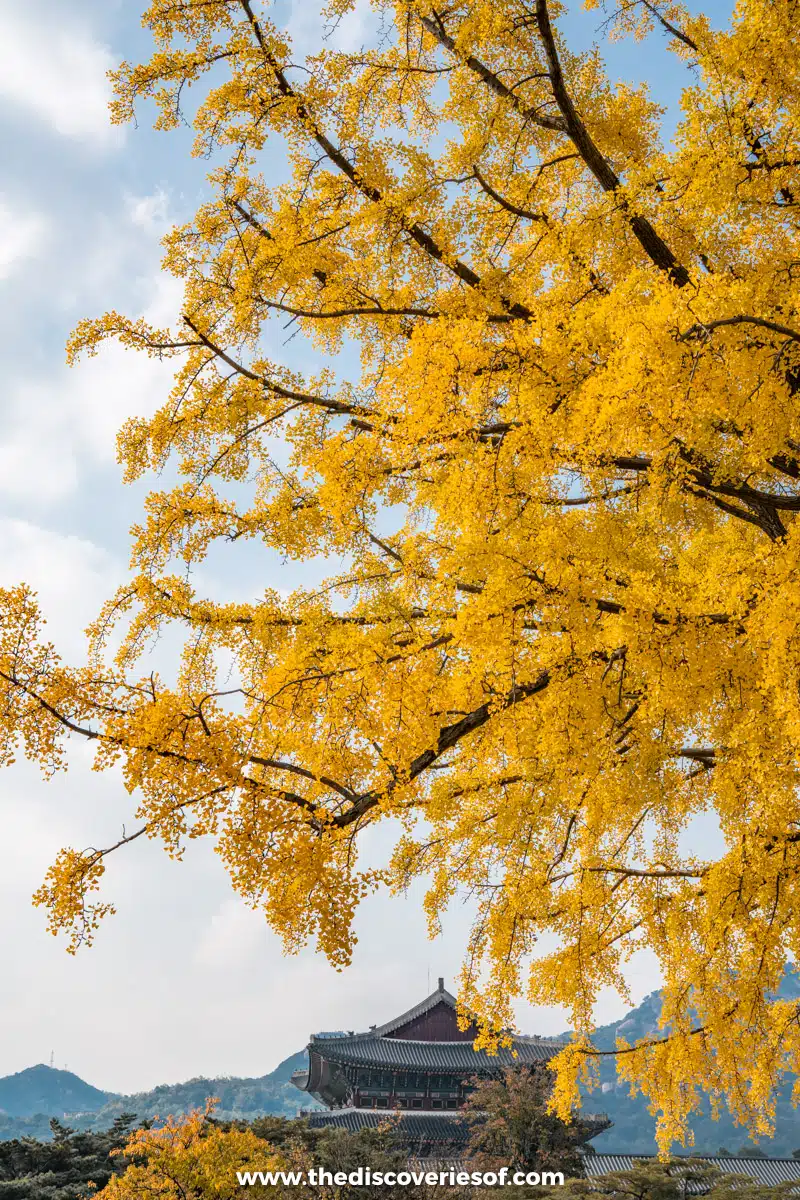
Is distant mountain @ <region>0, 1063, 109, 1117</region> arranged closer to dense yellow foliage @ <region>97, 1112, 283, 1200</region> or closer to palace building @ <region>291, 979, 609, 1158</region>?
palace building @ <region>291, 979, 609, 1158</region>

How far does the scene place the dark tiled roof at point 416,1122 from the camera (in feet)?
67.5

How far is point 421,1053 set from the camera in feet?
73.6

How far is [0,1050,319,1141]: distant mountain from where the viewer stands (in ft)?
251

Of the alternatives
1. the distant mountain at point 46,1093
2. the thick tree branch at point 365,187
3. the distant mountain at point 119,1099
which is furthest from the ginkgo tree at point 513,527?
the distant mountain at point 46,1093

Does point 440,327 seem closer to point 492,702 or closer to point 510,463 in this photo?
point 510,463

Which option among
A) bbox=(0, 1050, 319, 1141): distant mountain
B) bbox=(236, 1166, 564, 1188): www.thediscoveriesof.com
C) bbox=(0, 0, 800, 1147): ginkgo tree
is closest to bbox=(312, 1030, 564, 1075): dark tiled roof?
bbox=(236, 1166, 564, 1188): www.thediscoveriesof.com

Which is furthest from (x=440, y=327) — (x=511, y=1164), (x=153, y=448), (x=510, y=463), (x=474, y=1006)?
(x=511, y=1164)

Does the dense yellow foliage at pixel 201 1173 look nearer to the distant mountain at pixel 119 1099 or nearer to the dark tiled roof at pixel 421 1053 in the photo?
the dark tiled roof at pixel 421 1053

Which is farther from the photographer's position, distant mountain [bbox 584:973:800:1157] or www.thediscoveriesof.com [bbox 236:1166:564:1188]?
distant mountain [bbox 584:973:800:1157]

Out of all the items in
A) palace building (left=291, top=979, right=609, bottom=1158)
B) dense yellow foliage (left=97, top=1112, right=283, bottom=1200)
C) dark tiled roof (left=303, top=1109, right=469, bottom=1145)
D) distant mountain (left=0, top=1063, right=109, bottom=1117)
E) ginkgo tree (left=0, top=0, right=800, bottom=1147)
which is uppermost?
ginkgo tree (left=0, top=0, right=800, bottom=1147)

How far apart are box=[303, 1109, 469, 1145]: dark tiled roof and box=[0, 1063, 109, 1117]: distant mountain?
116982mm

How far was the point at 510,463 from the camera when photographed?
426 cm

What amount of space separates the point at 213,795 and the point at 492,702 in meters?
1.37

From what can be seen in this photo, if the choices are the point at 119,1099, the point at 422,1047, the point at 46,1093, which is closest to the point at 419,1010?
the point at 422,1047
